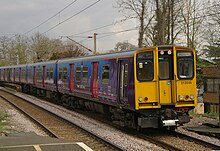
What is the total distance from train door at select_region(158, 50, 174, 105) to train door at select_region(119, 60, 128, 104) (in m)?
1.16

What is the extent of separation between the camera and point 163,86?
11.8m

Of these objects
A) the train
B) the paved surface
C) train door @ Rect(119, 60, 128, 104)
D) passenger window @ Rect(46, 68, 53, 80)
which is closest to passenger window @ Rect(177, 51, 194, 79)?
the train

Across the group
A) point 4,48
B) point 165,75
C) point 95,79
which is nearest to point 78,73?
point 95,79

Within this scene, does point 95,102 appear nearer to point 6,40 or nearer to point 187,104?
point 187,104

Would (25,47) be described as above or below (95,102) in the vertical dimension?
above

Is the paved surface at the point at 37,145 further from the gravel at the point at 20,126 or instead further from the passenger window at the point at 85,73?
the passenger window at the point at 85,73

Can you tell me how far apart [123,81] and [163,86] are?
148cm

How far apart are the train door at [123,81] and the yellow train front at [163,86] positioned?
73 cm

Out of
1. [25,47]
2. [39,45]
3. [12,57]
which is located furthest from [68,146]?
[12,57]

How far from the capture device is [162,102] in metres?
11.8

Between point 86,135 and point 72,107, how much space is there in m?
8.85

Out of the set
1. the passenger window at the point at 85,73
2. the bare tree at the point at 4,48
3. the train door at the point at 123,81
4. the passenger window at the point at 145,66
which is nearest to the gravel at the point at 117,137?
the train door at the point at 123,81

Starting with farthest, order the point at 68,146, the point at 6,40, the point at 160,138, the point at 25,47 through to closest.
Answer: the point at 6,40
the point at 25,47
the point at 160,138
the point at 68,146

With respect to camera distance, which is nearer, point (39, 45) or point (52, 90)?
point (52, 90)
